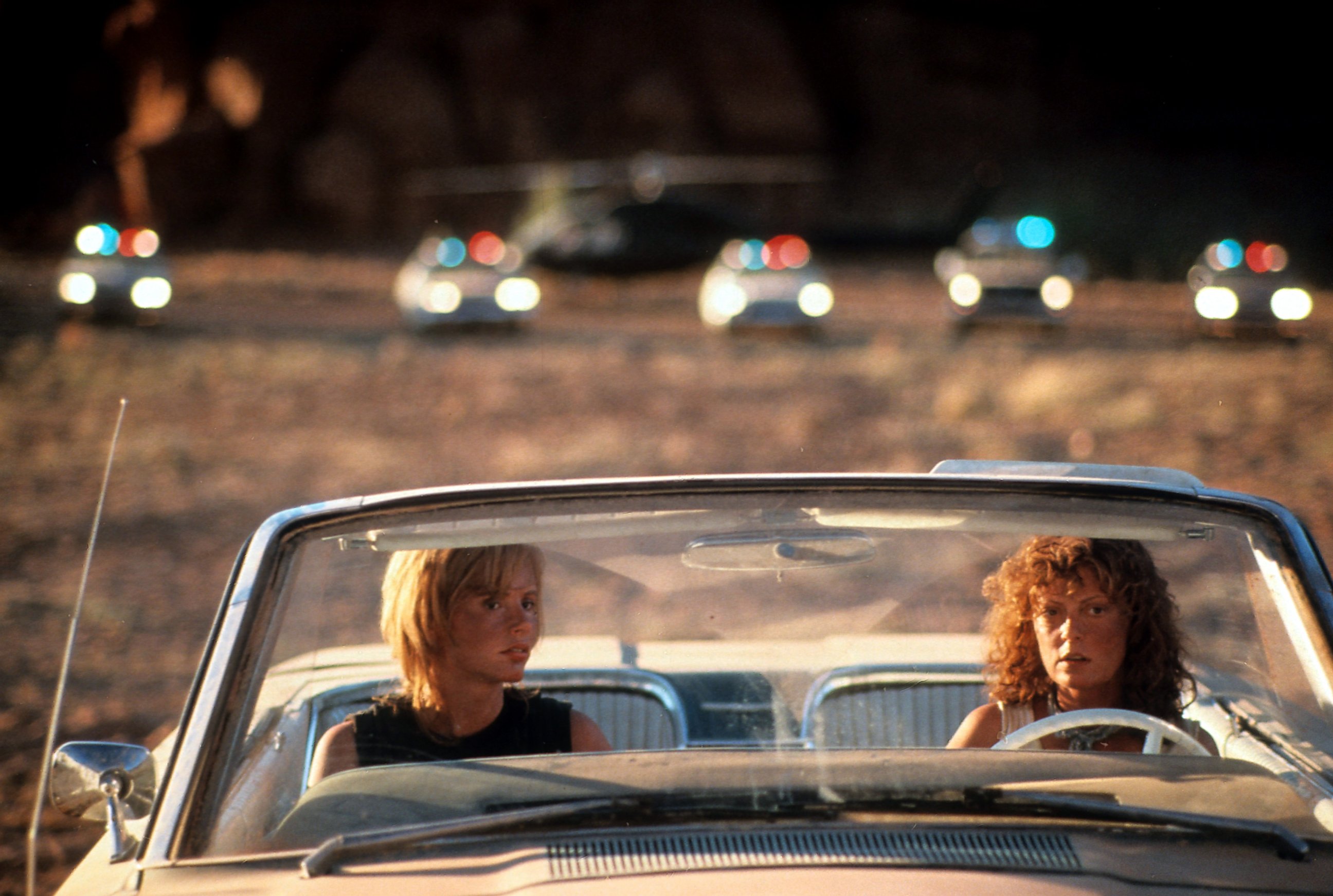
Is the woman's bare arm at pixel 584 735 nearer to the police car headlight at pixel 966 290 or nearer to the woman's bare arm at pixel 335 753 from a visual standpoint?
the woman's bare arm at pixel 335 753

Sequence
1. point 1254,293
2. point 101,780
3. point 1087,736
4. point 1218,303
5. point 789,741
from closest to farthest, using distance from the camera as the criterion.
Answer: point 101,780
point 789,741
point 1087,736
point 1254,293
point 1218,303

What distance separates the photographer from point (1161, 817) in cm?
179

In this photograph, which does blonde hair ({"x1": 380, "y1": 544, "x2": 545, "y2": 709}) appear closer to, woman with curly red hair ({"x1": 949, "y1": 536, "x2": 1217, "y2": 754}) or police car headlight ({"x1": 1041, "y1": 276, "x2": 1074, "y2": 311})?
woman with curly red hair ({"x1": 949, "y1": 536, "x2": 1217, "y2": 754})

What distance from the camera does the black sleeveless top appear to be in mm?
2277

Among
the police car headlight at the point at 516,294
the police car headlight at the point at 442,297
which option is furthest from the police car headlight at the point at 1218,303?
the police car headlight at the point at 442,297

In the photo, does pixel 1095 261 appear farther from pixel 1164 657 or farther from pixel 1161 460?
pixel 1164 657

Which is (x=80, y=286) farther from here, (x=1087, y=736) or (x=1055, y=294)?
(x=1087, y=736)

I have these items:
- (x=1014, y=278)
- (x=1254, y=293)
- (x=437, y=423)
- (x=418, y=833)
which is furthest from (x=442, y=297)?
(x=418, y=833)

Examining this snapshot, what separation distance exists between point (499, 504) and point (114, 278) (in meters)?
20.2

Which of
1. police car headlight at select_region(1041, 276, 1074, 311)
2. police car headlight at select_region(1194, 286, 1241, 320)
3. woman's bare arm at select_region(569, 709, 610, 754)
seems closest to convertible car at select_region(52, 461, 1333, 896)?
woman's bare arm at select_region(569, 709, 610, 754)

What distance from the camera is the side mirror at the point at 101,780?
203cm

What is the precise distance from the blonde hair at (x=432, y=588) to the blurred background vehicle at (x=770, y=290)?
18.6 metres

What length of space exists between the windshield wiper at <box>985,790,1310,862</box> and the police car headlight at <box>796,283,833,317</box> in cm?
1911

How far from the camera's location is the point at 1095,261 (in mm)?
35625
